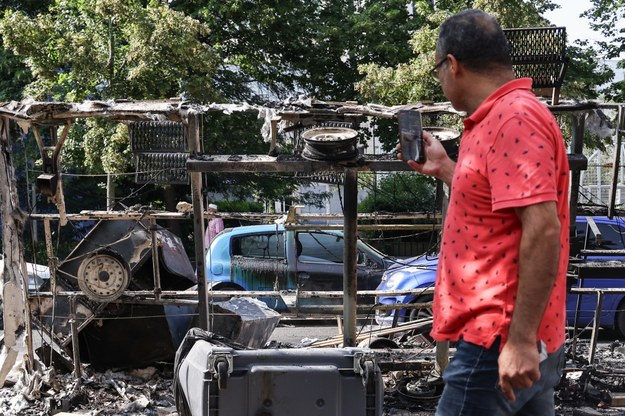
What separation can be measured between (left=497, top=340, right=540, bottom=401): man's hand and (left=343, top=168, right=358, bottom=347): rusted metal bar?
5200 millimetres

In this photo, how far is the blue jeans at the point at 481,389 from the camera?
2775 millimetres

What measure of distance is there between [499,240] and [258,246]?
35.4ft

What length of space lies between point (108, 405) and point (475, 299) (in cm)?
656

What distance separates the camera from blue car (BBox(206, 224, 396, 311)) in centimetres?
1320

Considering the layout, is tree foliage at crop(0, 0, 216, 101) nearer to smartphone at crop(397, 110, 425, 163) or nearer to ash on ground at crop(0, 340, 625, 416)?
ash on ground at crop(0, 340, 625, 416)

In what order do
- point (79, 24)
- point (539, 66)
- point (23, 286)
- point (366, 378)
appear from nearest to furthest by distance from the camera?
point (366, 378) < point (539, 66) < point (23, 286) < point (79, 24)

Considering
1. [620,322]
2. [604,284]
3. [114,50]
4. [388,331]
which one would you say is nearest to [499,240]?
[388,331]

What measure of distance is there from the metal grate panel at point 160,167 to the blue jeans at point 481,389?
22.4 ft

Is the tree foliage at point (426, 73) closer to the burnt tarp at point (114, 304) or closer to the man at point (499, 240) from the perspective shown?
the burnt tarp at point (114, 304)

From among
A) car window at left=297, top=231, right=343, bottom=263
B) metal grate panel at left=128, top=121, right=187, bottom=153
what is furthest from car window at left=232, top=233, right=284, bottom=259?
metal grate panel at left=128, top=121, right=187, bottom=153

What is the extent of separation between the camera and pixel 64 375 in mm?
9359

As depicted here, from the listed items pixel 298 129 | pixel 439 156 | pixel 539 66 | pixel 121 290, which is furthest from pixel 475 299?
pixel 121 290

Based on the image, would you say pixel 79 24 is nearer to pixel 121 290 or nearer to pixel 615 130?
pixel 121 290

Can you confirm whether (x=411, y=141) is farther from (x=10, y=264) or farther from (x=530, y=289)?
(x=10, y=264)
